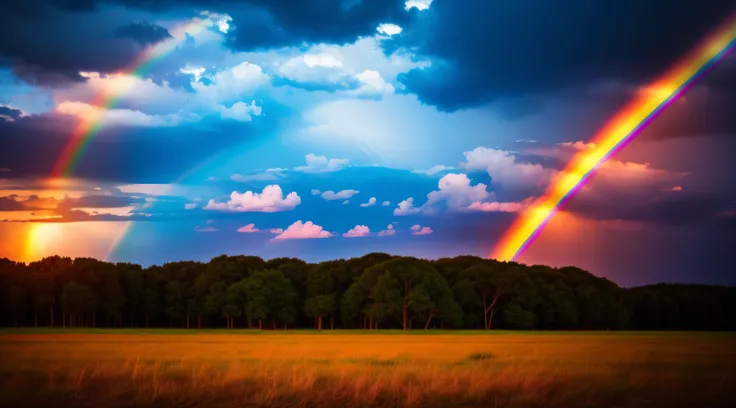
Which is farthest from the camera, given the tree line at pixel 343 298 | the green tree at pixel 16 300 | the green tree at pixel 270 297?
the green tree at pixel 16 300

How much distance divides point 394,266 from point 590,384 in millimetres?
→ 107204

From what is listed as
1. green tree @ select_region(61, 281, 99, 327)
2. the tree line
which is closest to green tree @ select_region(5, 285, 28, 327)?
the tree line

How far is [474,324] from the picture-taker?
5768 inches

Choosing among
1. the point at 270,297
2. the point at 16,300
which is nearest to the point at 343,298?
the point at 270,297

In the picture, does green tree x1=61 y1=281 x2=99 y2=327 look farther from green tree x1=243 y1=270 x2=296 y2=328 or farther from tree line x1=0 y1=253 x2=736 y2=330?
green tree x1=243 y1=270 x2=296 y2=328

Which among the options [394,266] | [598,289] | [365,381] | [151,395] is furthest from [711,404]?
[598,289]

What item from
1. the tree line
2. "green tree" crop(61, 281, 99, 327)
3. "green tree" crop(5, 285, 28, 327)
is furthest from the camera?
"green tree" crop(5, 285, 28, 327)

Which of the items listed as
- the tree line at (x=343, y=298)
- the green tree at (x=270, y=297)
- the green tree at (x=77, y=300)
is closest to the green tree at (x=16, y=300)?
the tree line at (x=343, y=298)

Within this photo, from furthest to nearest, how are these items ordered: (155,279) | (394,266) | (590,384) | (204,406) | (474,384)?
(155,279), (394,266), (590,384), (474,384), (204,406)

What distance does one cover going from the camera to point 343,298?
14112cm

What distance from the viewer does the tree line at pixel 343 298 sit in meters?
134

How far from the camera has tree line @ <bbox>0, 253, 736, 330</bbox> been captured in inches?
5276

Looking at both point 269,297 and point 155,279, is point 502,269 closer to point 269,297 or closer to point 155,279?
point 269,297

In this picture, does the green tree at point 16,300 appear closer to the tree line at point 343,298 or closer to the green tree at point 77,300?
the tree line at point 343,298
